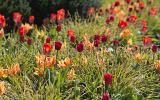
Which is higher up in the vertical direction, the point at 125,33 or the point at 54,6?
the point at 54,6

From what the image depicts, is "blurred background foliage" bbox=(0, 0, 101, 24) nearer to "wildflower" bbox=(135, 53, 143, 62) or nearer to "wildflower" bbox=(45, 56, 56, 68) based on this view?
"wildflower" bbox=(45, 56, 56, 68)

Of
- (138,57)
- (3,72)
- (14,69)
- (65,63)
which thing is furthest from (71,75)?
(138,57)

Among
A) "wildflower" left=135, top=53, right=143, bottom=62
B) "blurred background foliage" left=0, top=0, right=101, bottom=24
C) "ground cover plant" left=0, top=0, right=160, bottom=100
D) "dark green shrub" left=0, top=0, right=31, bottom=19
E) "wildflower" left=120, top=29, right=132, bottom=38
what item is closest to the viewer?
"ground cover plant" left=0, top=0, right=160, bottom=100

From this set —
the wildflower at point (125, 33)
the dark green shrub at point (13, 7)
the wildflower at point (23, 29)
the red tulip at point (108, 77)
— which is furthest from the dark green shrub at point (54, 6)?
the red tulip at point (108, 77)

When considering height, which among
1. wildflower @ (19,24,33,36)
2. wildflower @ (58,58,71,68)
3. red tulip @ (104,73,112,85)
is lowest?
red tulip @ (104,73,112,85)

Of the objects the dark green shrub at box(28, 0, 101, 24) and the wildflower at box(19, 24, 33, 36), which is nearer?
the wildflower at box(19, 24, 33, 36)

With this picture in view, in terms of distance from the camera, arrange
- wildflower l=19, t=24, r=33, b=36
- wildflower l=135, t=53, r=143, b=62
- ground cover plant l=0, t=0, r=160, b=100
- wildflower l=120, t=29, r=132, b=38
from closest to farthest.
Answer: ground cover plant l=0, t=0, r=160, b=100 → wildflower l=135, t=53, r=143, b=62 → wildflower l=19, t=24, r=33, b=36 → wildflower l=120, t=29, r=132, b=38

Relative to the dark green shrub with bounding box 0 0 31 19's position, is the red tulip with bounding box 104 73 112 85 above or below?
below

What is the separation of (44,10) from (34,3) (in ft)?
0.70

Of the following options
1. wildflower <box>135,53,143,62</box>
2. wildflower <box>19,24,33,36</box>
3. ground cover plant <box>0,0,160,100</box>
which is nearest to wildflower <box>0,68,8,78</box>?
ground cover plant <box>0,0,160,100</box>

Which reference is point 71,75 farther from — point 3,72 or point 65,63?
point 3,72

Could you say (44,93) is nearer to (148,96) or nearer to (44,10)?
(148,96)

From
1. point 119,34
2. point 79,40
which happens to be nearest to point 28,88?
point 79,40

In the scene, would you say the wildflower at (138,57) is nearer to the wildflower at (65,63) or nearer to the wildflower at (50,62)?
the wildflower at (65,63)
